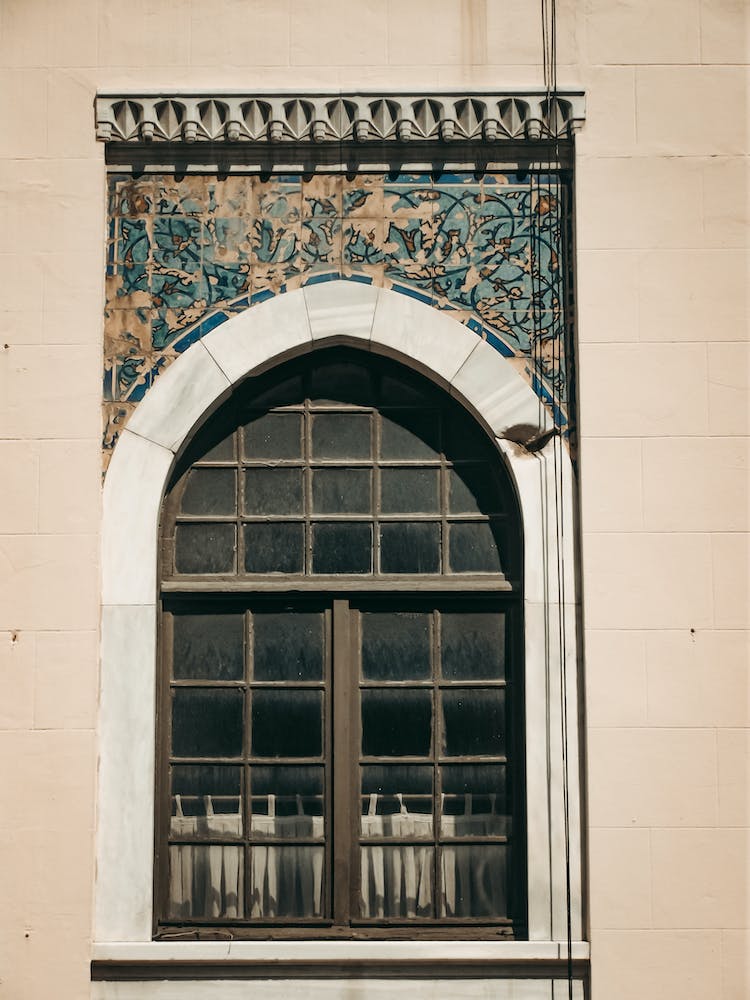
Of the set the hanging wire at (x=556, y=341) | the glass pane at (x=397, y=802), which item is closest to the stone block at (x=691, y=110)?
the hanging wire at (x=556, y=341)

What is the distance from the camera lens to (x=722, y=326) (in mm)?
7805

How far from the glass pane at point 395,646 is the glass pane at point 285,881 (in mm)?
1005

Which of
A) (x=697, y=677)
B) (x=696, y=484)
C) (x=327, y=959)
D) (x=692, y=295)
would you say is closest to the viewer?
(x=327, y=959)

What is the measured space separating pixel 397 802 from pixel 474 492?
1719 millimetres

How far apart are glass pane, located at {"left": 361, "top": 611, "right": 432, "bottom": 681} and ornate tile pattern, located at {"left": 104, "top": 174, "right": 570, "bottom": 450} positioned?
145 cm

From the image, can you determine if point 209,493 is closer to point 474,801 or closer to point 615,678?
point 474,801

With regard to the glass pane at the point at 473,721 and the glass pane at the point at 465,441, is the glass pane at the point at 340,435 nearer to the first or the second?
the glass pane at the point at 465,441

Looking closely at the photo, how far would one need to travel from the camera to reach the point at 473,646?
793 centimetres

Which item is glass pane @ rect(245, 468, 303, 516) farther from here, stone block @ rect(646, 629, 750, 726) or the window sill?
the window sill

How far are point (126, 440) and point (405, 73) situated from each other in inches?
99.5

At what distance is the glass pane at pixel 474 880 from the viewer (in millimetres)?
7699

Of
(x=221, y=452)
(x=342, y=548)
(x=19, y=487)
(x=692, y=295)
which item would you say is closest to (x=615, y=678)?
(x=342, y=548)

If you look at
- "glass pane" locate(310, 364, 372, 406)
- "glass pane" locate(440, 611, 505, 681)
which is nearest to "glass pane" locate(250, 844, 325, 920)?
"glass pane" locate(440, 611, 505, 681)

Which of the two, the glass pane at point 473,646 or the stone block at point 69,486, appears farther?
the glass pane at point 473,646
